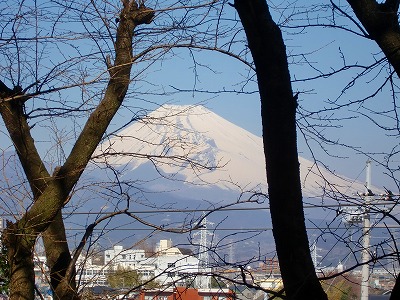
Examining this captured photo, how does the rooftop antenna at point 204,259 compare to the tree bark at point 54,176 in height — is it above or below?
below

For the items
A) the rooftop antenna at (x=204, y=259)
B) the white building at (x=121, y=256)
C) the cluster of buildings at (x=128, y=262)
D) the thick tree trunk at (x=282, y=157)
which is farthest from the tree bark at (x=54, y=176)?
the thick tree trunk at (x=282, y=157)

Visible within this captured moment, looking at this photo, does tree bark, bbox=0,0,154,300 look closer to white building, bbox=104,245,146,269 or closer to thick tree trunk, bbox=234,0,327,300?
white building, bbox=104,245,146,269

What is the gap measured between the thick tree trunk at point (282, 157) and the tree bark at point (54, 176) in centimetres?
276

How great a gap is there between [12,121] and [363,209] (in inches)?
126

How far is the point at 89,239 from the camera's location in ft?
18.4

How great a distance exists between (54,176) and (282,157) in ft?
9.69

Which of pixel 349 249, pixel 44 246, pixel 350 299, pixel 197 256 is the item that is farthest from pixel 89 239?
pixel 349 249

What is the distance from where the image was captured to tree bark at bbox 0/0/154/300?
512 centimetres

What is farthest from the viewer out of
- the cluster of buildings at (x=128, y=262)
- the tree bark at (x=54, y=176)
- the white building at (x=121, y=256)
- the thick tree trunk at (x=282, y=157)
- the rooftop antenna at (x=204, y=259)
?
the white building at (x=121, y=256)

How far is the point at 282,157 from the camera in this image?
2891mm

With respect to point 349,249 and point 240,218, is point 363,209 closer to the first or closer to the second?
point 349,249

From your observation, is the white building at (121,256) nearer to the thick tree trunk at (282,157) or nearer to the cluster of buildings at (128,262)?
the cluster of buildings at (128,262)

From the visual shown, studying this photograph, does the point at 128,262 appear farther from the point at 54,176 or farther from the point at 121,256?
the point at 54,176

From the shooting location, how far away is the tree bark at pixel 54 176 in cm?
512
